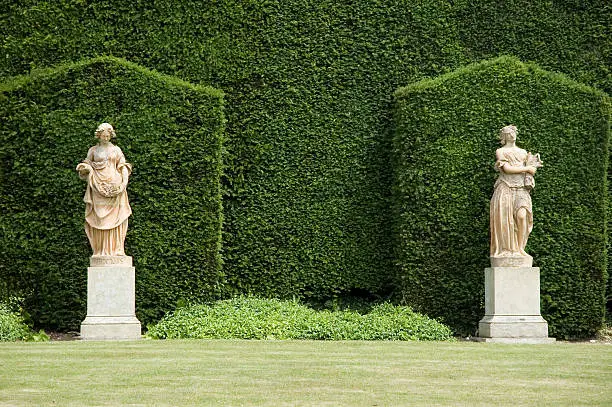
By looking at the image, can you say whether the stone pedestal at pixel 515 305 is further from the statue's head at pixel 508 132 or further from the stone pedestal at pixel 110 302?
the stone pedestal at pixel 110 302

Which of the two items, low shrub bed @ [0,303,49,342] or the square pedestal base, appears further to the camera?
low shrub bed @ [0,303,49,342]

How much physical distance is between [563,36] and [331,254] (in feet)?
18.1

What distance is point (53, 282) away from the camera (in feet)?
48.9

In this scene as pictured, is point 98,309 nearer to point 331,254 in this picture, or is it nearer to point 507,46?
point 331,254

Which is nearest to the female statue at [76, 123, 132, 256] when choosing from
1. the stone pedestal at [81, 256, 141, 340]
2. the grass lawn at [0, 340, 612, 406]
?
the stone pedestal at [81, 256, 141, 340]

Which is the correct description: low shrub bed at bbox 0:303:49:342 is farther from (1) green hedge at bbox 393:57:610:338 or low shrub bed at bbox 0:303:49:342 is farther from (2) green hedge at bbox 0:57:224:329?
Result: (1) green hedge at bbox 393:57:610:338

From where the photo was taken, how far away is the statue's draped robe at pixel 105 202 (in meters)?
13.6

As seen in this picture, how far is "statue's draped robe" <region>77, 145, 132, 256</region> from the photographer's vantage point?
44.6ft

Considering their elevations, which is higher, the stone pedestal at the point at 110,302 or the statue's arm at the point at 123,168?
the statue's arm at the point at 123,168

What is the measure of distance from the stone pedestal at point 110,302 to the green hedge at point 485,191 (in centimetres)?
449

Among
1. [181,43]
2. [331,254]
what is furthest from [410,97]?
[181,43]

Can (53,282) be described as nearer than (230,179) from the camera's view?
Yes

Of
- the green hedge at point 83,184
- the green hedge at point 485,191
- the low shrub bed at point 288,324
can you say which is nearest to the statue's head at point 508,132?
the green hedge at point 485,191

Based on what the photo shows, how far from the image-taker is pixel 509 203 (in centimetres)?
1453
